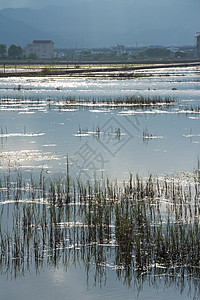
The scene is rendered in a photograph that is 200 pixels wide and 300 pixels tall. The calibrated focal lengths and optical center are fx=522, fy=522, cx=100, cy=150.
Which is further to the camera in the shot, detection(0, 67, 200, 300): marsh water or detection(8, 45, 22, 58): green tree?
detection(8, 45, 22, 58): green tree

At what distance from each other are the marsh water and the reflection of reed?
4 centimetres

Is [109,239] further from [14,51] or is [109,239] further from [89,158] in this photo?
[14,51]

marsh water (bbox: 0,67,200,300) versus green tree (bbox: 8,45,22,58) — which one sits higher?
green tree (bbox: 8,45,22,58)

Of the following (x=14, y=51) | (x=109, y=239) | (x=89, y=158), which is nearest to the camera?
(x=109, y=239)

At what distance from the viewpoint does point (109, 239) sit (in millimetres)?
10516

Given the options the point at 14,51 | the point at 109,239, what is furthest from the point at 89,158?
the point at 14,51

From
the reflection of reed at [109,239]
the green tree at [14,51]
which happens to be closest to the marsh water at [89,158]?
the reflection of reed at [109,239]

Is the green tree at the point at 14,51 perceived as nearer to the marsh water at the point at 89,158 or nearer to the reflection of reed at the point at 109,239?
the marsh water at the point at 89,158

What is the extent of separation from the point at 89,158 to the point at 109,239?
1029cm

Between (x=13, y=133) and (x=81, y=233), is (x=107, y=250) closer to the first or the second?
(x=81, y=233)

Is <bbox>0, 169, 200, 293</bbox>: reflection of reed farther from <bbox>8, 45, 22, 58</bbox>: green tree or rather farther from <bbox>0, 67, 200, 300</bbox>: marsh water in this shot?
<bbox>8, 45, 22, 58</bbox>: green tree

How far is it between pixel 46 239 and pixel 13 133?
17435 millimetres

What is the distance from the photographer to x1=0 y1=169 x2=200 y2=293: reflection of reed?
920 centimetres

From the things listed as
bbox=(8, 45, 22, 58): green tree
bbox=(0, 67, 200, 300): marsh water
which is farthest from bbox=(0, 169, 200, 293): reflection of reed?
bbox=(8, 45, 22, 58): green tree
